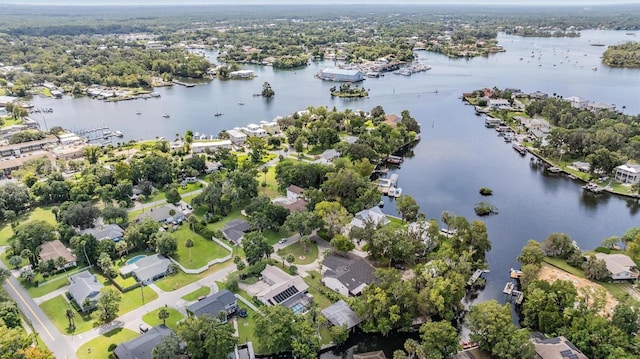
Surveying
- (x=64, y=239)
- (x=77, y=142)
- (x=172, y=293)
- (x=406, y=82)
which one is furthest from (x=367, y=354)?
(x=406, y=82)

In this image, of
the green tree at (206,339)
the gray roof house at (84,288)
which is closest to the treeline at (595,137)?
the green tree at (206,339)

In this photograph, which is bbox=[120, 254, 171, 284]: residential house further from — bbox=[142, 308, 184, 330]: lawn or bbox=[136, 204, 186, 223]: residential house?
bbox=[136, 204, 186, 223]: residential house

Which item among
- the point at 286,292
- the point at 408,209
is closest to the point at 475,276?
the point at 408,209

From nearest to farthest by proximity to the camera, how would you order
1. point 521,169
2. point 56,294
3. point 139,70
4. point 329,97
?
point 56,294 < point 521,169 < point 329,97 < point 139,70

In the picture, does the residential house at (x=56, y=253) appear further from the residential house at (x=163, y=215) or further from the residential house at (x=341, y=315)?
the residential house at (x=341, y=315)

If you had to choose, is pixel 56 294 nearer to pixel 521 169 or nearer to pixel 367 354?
pixel 367 354
